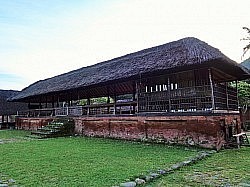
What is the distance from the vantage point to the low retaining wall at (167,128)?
30.1 ft

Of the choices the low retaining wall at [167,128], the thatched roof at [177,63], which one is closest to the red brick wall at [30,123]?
the low retaining wall at [167,128]

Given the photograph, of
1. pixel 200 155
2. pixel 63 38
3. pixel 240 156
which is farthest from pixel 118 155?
pixel 63 38

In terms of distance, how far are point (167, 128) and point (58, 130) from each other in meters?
7.27

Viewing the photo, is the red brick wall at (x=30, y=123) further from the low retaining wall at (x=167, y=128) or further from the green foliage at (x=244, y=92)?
the green foliage at (x=244, y=92)

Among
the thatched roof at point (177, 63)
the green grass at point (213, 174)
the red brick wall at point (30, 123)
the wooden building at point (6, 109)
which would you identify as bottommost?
the green grass at point (213, 174)

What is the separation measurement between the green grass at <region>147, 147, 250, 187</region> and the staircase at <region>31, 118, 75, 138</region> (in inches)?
383

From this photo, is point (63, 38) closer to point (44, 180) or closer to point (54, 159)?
point (54, 159)

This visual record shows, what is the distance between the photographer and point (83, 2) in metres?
11.3

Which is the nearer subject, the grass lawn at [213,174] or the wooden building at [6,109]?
the grass lawn at [213,174]

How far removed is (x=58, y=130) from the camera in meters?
14.8

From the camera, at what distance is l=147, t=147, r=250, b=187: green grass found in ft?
16.0

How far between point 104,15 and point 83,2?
150cm

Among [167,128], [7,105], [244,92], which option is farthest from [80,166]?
[7,105]

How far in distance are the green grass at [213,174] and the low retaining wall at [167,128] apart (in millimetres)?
1853
